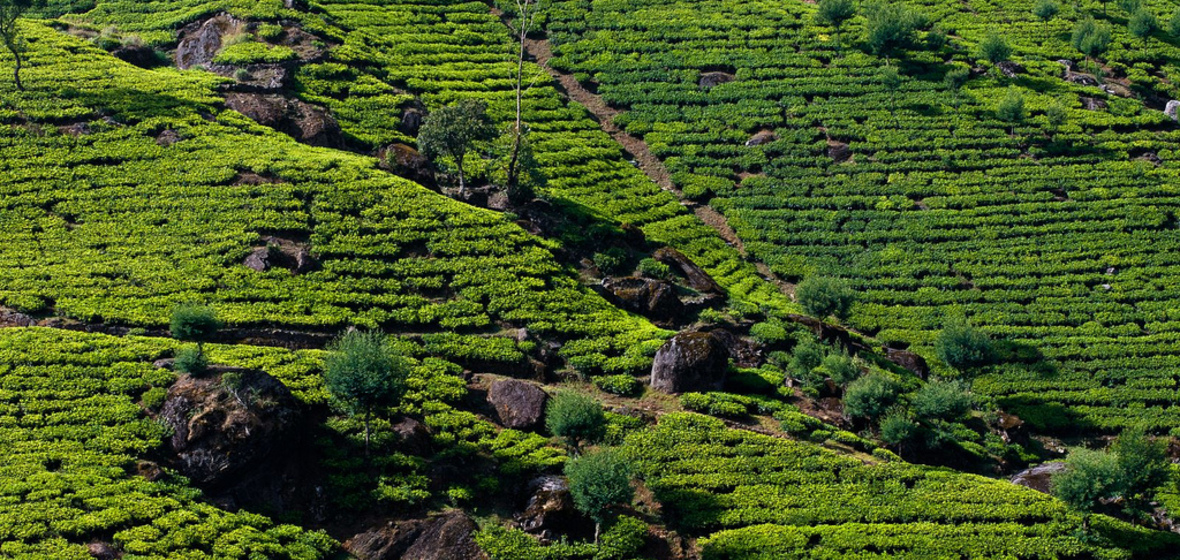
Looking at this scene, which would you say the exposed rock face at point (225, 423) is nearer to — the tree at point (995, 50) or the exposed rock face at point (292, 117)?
the exposed rock face at point (292, 117)

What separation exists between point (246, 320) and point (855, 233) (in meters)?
33.7

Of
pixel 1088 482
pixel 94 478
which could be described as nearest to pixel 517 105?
pixel 94 478

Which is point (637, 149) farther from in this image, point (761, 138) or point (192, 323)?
point (192, 323)

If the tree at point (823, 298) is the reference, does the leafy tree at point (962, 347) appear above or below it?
below

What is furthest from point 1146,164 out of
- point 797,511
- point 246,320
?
point 246,320

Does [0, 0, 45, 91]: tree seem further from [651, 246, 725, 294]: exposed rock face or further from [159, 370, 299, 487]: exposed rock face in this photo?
[651, 246, 725, 294]: exposed rock face

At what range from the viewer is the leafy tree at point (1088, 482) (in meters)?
38.6

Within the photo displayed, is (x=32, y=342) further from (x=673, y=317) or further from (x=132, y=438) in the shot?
(x=673, y=317)

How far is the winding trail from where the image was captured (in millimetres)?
60122

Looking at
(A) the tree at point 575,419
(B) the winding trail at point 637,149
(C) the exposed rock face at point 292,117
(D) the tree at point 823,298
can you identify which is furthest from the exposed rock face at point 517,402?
(C) the exposed rock face at point 292,117

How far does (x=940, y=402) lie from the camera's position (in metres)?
44.2

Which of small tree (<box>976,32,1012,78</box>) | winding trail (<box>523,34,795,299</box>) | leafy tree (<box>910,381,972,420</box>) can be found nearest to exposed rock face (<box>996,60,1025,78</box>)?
small tree (<box>976,32,1012,78</box>)

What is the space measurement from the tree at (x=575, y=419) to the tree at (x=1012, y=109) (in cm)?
4144

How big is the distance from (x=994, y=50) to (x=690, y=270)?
33.3 meters
